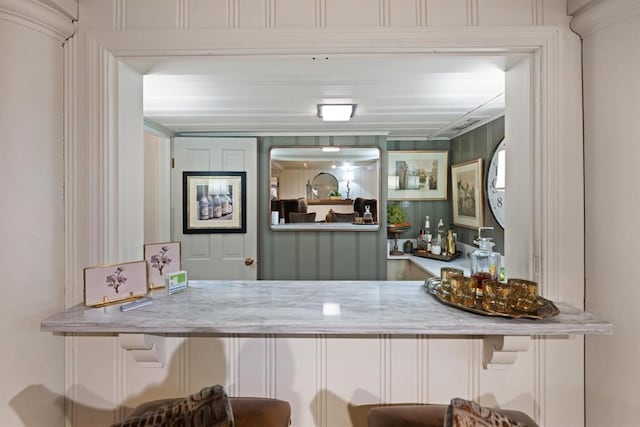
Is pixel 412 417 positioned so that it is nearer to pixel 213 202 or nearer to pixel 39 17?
pixel 39 17

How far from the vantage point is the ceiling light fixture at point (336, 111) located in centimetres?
187

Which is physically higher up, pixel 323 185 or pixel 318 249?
pixel 323 185

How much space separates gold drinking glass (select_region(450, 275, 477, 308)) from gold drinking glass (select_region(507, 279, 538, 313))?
10 centimetres

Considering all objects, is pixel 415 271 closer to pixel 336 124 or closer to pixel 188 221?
pixel 336 124

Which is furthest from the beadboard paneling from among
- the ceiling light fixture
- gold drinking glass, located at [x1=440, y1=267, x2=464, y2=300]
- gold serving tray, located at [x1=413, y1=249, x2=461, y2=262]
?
gold serving tray, located at [x1=413, y1=249, x2=461, y2=262]

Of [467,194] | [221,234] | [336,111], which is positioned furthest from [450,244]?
[221,234]

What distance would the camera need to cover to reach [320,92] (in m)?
1.68

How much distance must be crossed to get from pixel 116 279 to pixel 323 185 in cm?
207

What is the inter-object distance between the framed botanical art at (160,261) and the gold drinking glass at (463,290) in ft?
3.20

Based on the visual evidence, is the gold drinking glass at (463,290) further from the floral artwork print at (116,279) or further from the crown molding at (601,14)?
the floral artwork print at (116,279)

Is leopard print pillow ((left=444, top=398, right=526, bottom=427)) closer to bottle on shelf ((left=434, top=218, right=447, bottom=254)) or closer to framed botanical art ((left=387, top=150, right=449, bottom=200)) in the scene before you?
bottle on shelf ((left=434, top=218, right=447, bottom=254))

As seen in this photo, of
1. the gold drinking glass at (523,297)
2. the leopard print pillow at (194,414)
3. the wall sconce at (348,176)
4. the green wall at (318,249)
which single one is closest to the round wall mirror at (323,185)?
the wall sconce at (348,176)

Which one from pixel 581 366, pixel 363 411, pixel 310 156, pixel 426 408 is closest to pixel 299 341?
pixel 363 411

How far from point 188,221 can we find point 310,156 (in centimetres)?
120
